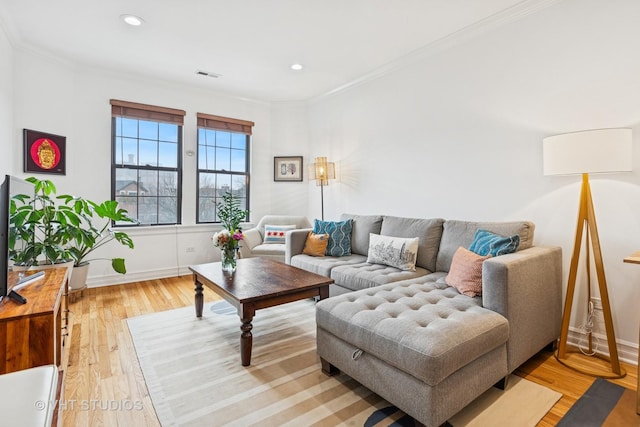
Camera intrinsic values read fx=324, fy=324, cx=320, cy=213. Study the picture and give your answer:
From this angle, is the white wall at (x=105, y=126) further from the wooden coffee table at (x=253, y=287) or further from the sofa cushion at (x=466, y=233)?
the sofa cushion at (x=466, y=233)

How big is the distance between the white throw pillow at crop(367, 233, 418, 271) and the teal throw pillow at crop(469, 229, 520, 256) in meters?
0.52

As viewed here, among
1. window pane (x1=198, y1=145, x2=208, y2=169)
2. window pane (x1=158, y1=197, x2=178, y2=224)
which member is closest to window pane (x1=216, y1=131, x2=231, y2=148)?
window pane (x1=198, y1=145, x2=208, y2=169)

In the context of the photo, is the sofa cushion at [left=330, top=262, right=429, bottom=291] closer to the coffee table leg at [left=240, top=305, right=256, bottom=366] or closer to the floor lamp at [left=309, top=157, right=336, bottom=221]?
the coffee table leg at [left=240, top=305, right=256, bottom=366]

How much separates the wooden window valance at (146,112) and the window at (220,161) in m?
0.31

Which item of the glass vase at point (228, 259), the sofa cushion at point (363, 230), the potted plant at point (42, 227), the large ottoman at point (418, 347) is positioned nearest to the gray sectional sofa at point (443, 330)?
the large ottoman at point (418, 347)

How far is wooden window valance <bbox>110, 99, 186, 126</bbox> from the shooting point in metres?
4.04

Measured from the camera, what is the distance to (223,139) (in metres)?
4.95

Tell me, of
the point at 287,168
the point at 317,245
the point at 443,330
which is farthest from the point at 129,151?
the point at 443,330

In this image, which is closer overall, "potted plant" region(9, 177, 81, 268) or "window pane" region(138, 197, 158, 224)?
"potted plant" region(9, 177, 81, 268)

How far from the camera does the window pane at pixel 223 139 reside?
489 centimetres

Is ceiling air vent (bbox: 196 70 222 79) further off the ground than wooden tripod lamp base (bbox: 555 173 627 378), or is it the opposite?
ceiling air vent (bbox: 196 70 222 79)

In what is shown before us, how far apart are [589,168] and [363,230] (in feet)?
6.74

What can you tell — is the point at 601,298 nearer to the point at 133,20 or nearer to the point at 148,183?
the point at 133,20

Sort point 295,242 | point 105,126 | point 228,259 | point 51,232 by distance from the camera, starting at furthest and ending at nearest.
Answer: point 105,126 → point 295,242 → point 51,232 → point 228,259
